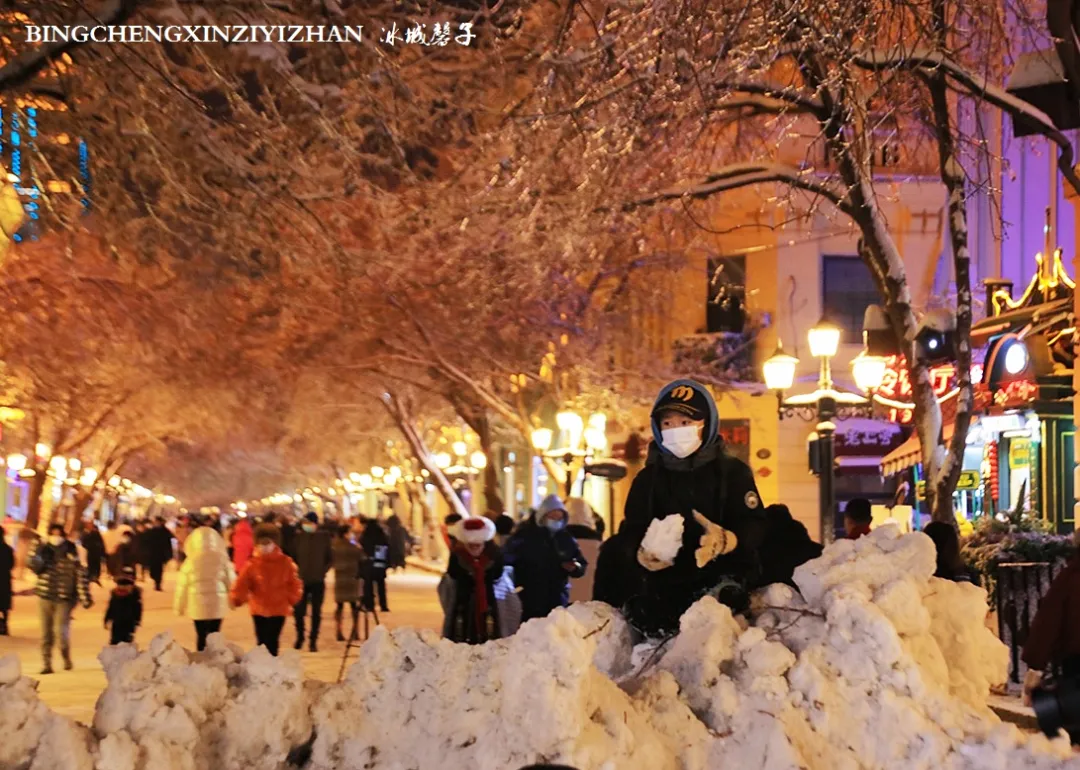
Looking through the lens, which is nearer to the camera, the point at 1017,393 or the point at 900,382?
the point at 1017,393

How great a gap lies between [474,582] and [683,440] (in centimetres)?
648

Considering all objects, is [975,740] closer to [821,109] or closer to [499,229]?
[821,109]

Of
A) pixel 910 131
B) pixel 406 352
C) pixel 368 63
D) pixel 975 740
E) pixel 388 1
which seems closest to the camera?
pixel 975 740

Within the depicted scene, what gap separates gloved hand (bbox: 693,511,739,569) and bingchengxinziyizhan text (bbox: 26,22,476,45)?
6073 millimetres

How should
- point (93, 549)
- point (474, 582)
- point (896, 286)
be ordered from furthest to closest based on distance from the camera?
point (93, 549) → point (896, 286) → point (474, 582)

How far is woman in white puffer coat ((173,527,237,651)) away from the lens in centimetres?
1412

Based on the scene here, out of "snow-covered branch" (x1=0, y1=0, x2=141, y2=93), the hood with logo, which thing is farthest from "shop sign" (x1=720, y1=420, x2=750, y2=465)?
the hood with logo

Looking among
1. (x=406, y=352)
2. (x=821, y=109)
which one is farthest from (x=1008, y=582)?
(x=406, y=352)

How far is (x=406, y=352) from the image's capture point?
89.3 ft

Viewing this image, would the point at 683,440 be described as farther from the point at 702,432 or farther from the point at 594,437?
the point at 594,437

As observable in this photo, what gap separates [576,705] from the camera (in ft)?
15.6

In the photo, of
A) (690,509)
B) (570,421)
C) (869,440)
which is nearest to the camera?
(690,509)

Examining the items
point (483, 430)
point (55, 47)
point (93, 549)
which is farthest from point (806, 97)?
point (93, 549)

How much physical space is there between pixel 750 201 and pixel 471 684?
27591 mm
